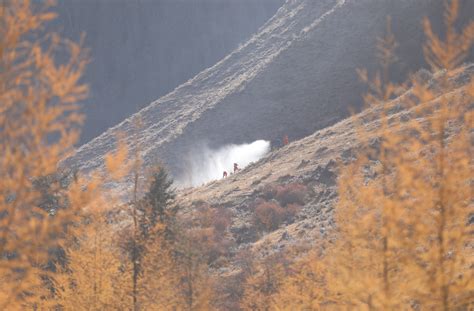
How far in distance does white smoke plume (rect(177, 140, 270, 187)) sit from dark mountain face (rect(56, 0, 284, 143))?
68603 mm

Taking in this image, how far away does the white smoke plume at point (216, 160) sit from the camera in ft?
201

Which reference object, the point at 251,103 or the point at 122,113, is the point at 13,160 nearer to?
the point at 251,103

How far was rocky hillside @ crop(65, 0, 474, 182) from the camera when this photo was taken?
6381 cm

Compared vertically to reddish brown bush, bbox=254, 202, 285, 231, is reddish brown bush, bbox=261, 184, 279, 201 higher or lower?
higher

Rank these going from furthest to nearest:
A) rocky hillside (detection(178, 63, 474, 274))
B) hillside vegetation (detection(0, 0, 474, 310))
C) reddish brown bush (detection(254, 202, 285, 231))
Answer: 1. reddish brown bush (detection(254, 202, 285, 231))
2. rocky hillside (detection(178, 63, 474, 274))
3. hillside vegetation (detection(0, 0, 474, 310))

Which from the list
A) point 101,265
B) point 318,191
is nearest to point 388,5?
point 318,191

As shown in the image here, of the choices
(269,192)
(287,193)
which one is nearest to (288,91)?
(269,192)

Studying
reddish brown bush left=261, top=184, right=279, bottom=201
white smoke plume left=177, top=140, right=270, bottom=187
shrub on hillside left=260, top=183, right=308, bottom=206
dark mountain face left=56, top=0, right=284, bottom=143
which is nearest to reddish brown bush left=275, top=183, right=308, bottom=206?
shrub on hillside left=260, top=183, right=308, bottom=206

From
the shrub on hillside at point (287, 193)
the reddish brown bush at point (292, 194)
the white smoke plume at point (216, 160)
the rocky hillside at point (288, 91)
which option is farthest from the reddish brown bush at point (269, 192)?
the rocky hillside at point (288, 91)

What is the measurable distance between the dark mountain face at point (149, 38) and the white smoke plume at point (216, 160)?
6860 centimetres

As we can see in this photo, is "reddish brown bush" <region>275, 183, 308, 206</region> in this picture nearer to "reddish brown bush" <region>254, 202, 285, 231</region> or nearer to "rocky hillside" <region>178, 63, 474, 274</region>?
"rocky hillside" <region>178, 63, 474, 274</region>

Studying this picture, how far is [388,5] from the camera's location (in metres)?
71.5

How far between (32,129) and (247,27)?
150239mm

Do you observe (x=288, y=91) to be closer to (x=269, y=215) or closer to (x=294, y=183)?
Result: (x=294, y=183)
